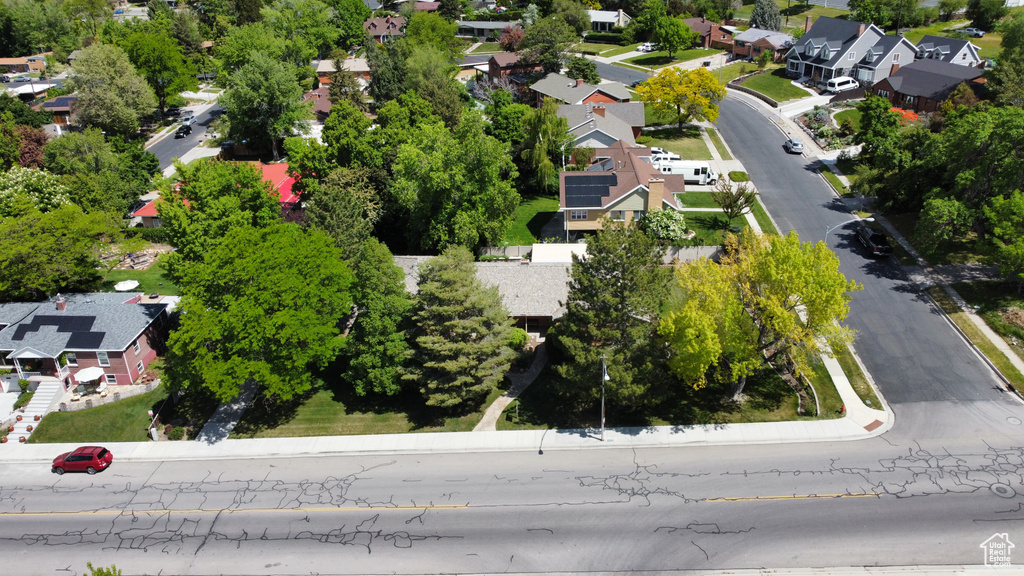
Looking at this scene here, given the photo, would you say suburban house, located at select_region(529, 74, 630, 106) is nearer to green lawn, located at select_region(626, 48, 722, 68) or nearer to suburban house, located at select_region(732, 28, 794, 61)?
green lawn, located at select_region(626, 48, 722, 68)

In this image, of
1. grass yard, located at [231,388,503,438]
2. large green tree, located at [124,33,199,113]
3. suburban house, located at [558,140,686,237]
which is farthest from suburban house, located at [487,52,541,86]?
grass yard, located at [231,388,503,438]

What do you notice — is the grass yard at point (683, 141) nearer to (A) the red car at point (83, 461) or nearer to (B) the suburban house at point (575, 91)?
(B) the suburban house at point (575, 91)

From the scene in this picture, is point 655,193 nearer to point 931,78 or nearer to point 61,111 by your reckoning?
point 931,78

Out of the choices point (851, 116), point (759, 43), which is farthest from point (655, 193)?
point (759, 43)

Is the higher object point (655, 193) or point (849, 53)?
point (849, 53)

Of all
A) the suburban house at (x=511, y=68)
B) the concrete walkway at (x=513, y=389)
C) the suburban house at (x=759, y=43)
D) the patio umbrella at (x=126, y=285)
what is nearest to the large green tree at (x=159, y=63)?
the suburban house at (x=511, y=68)
